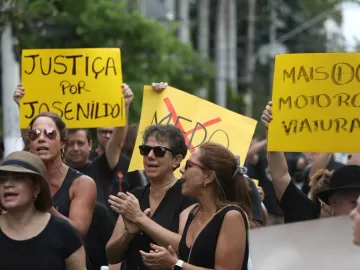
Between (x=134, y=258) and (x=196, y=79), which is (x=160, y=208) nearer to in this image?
(x=134, y=258)

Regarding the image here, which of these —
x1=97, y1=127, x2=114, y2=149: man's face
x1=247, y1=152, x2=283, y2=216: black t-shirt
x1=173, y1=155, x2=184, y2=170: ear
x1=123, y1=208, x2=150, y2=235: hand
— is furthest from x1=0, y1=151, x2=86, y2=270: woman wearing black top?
x1=247, y1=152, x2=283, y2=216: black t-shirt

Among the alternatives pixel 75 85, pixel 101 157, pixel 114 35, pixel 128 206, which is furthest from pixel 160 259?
pixel 114 35

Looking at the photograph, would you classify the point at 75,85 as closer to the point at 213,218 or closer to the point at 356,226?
the point at 213,218

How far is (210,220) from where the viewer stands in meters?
5.89

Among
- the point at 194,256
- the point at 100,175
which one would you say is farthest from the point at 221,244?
the point at 100,175

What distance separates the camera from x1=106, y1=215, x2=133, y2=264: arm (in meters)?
6.73

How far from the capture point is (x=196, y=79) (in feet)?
102

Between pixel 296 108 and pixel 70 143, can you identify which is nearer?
pixel 296 108

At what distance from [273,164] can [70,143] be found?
211 centimetres

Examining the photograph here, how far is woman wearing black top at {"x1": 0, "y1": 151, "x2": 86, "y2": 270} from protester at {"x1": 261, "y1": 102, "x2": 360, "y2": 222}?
1.91 meters

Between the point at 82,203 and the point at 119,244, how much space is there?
0.99ft

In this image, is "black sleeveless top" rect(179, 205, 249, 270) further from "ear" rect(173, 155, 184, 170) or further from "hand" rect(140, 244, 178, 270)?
"ear" rect(173, 155, 184, 170)

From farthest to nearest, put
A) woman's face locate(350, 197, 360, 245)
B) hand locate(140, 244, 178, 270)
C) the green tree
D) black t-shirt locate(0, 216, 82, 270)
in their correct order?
the green tree → hand locate(140, 244, 178, 270) → black t-shirt locate(0, 216, 82, 270) → woman's face locate(350, 197, 360, 245)

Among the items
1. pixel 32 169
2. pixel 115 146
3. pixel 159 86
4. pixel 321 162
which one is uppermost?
pixel 32 169
